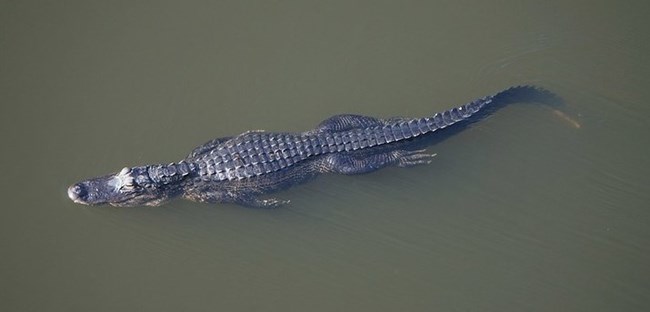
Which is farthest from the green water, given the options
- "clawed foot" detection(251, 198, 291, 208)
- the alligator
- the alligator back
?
the alligator back

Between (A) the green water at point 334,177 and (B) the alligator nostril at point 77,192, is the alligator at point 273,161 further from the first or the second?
(A) the green water at point 334,177

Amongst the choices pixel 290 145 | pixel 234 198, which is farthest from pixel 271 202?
pixel 290 145

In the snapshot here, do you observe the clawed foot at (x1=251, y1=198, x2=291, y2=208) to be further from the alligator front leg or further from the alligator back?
the alligator back

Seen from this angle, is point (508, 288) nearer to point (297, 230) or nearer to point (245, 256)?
point (297, 230)

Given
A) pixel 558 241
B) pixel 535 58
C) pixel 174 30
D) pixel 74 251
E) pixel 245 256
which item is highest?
pixel 174 30

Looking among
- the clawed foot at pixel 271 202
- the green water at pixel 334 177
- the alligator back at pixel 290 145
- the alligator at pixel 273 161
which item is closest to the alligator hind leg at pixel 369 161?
the alligator at pixel 273 161

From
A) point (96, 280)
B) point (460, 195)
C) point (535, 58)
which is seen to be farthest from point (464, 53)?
point (96, 280)
